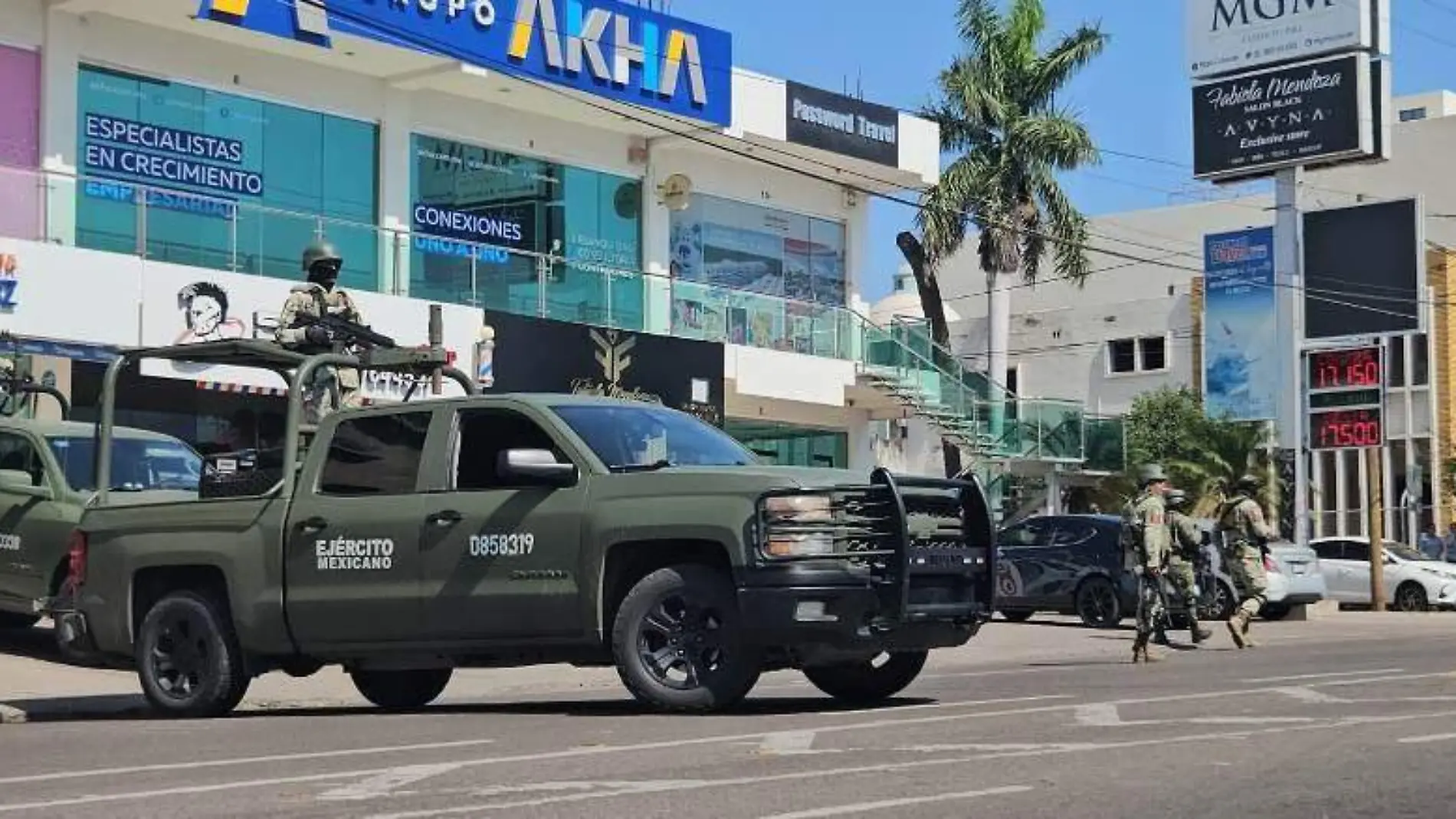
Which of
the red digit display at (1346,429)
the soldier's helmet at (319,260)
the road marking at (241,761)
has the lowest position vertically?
the road marking at (241,761)

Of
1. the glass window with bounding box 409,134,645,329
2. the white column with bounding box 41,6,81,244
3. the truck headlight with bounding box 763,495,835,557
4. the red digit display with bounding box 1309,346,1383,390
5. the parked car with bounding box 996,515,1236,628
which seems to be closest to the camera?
the truck headlight with bounding box 763,495,835,557

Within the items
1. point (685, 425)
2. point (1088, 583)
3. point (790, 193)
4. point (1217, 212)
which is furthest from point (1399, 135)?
point (685, 425)

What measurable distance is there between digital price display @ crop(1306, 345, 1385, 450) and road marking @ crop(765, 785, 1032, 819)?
29.6m

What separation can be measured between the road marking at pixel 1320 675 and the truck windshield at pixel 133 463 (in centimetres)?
839

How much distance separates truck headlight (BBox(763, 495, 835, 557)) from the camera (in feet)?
34.0

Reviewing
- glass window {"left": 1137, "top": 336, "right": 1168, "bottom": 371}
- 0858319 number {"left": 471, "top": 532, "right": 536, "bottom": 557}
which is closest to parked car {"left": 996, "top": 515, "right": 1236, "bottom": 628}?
0858319 number {"left": 471, "top": 532, "right": 536, "bottom": 557}

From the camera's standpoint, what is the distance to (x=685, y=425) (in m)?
11.7

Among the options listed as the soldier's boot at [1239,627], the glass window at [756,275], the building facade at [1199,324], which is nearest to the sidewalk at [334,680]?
the soldier's boot at [1239,627]

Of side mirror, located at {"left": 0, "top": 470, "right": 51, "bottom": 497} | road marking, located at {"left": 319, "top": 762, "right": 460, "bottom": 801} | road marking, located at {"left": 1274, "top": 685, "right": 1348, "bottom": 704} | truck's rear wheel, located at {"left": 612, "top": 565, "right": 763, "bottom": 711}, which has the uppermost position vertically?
side mirror, located at {"left": 0, "top": 470, "right": 51, "bottom": 497}

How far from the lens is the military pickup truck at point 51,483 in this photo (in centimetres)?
1550

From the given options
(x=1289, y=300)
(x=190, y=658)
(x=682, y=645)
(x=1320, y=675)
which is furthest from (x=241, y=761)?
(x=1289, y=300)

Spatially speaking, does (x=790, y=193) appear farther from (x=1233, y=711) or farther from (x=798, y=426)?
(x=1233, y=711)

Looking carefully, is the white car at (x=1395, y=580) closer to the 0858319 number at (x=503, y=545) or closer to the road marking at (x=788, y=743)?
the 0858319 number at (x=503, y=545)

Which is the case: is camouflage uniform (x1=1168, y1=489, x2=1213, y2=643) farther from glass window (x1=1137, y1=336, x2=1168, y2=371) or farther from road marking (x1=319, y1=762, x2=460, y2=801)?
glass window (x1=1137, y1=336, x2=1168, y2=371)
